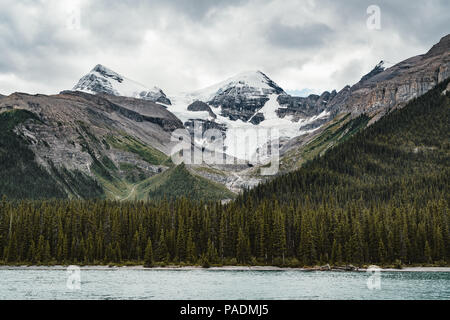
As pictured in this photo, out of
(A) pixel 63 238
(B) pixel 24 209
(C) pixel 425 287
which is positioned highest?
(B) pixel 24 209

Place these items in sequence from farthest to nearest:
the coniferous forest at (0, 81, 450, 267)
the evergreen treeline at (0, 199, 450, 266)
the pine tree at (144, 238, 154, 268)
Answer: the evergreen treeline at (0, 199, 450, 266) < the coniferous forest at (0, 81, 450, 267) < the pine tree at (144, 238, 154, 268)

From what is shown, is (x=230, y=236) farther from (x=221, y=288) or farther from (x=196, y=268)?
(x=221, y=288)

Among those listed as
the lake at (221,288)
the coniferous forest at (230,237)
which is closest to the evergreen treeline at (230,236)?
the coniferous forest at (230,237)

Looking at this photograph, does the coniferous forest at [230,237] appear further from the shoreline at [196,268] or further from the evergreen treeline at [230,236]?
the shoreline at [196,268]

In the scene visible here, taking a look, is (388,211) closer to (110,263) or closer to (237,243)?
(237,243)

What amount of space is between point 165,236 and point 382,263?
68816mm

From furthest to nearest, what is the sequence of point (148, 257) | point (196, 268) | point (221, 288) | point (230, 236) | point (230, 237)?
point (230, 236)
point (230, 237)
point (148, 257)
point (196, 268)
point (221, 288)

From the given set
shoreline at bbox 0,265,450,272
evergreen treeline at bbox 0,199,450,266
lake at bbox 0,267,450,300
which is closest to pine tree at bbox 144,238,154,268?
evergreen treeline at bbox 0,199,450,266

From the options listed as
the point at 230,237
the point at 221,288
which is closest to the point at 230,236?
the point at 230,237

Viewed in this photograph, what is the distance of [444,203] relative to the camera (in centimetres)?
16438

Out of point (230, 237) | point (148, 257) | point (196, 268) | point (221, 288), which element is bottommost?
point (221, 288)

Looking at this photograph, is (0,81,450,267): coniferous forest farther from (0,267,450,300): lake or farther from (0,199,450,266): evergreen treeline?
(0,267,450,300): lake
